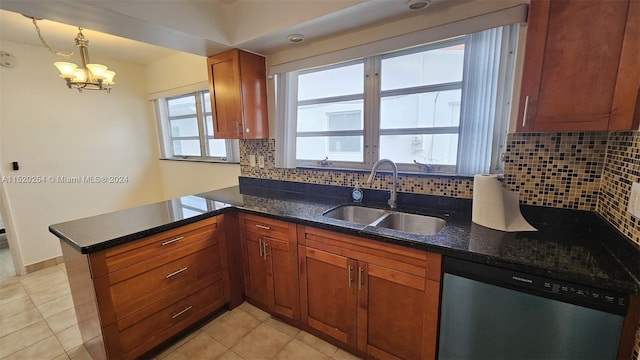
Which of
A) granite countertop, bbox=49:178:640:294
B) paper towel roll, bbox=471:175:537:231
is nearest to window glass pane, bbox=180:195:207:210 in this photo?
granite countertop, bbox=49:178:640:294

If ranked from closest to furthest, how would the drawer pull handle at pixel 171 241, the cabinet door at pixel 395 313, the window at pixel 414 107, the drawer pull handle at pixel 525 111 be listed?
1. the drawer pull handle at pixel 525 111
2. the cabinet door at pixel 395 313
3. the window at pixel 414 107
4. the drawer pull handle at pixel 171 241

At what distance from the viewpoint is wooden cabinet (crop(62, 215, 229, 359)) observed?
4.75ft

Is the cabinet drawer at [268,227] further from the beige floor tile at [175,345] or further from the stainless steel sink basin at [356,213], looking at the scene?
the beige floor tile at [175,345]

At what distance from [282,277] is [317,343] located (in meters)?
0.50

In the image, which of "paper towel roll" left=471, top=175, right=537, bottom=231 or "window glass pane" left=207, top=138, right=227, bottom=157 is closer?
"paper towel roll" left=471, top=175, right=537, bottom=231

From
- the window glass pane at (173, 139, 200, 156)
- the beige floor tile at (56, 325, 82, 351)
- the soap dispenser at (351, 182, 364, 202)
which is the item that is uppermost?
the window glass pane at (173, 139, 200, 156)

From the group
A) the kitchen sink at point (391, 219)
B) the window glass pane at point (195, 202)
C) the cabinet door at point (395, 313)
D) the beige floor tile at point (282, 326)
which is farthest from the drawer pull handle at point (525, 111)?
the window glass pane at point (195, 202)

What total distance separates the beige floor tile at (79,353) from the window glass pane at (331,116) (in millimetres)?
2254

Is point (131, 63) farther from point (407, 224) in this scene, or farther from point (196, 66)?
point (407, 224)

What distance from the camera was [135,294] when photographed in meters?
1.56

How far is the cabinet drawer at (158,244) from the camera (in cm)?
145

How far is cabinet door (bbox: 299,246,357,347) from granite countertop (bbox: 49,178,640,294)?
23cm

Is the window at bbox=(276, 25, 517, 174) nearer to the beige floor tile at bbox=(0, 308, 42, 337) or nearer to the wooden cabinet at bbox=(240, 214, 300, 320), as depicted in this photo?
the wooden cabinet at bbox=(240, 214, 300, 320)

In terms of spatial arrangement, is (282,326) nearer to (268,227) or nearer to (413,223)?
(268,227)
